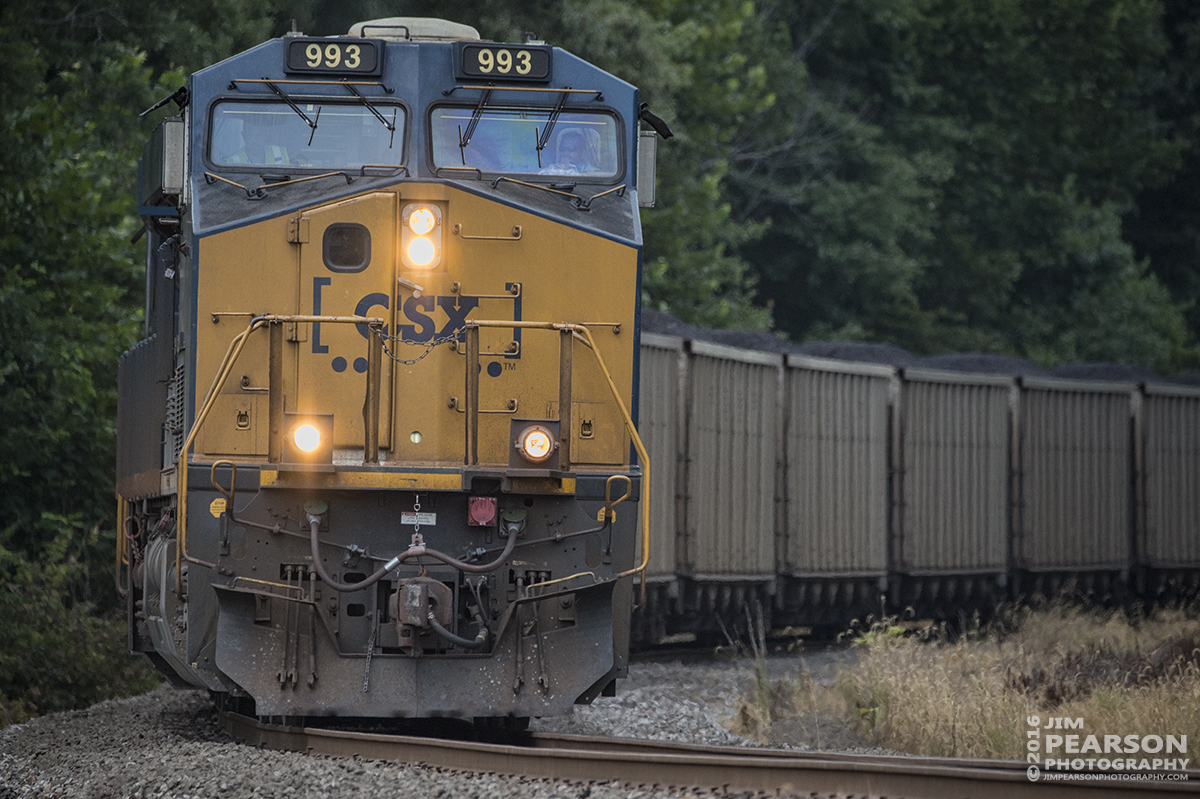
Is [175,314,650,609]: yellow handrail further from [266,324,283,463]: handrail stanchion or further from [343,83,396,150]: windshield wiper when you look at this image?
[343,83,396,150]: windshield wiper

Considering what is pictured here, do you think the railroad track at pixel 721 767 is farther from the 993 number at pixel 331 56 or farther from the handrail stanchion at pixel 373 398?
the 993 number at pixel 331 56

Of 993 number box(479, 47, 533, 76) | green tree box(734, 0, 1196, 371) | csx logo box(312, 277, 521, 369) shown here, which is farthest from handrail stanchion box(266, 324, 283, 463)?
green tree box(734, 0, 1196, 371)

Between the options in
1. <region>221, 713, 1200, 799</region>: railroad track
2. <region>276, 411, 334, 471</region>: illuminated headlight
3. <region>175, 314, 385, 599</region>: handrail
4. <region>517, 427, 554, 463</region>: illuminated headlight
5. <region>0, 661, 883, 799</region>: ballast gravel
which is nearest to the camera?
<region>221, 713, 1200, 799</region>: railroad track

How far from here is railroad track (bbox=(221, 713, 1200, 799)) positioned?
5.54 m

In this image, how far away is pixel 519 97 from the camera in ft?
28.5

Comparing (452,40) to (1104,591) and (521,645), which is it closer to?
(521,645)

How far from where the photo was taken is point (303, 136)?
8.59 meters

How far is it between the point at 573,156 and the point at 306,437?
2301 millimetres

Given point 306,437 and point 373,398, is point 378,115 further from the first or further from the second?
point 306,437

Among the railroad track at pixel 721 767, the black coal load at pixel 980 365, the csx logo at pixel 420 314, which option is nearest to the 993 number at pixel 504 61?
the csx logo at pixel 420 314

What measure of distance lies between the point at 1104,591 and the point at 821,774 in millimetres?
14964

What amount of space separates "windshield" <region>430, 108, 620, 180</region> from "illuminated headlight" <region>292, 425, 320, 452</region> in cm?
175

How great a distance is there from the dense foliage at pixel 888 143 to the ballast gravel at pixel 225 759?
1013cm

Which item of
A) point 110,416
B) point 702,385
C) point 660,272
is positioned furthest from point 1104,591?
point 110,416
